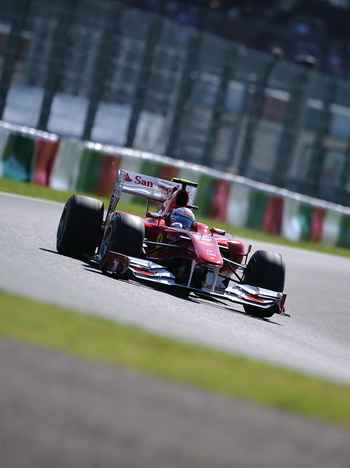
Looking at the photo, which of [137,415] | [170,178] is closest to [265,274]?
[137,415]

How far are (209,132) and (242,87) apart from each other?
193cm

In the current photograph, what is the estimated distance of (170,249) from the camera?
10.8 metres

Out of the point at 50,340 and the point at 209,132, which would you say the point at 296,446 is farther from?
the point at 209,132

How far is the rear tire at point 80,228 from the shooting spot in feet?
36.4

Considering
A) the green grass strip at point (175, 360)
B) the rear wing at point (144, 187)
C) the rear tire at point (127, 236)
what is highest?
the rear wing at point (144, 187)

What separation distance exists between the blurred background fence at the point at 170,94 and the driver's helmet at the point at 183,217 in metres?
13.8

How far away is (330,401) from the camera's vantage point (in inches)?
220

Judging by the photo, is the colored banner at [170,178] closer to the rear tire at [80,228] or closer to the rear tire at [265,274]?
the rear tire at [80,228]

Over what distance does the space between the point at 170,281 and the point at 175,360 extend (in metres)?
4.26

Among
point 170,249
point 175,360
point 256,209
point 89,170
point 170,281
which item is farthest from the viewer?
point 256,209

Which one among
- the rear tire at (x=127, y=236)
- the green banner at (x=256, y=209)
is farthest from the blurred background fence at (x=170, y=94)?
the rear tire at (x=127, y=236)

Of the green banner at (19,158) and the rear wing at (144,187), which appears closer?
the rear wing at (144,187)

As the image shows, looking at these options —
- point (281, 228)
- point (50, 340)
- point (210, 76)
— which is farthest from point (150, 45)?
point (50, 340)

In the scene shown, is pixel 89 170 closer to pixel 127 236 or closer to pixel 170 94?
pixel 170 94
